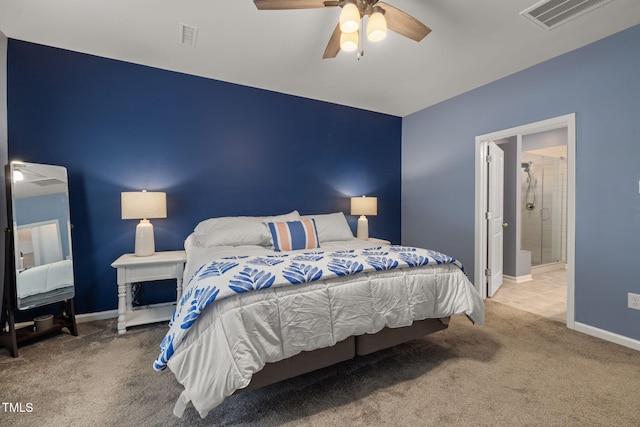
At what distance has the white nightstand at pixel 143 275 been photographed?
235 centimetres

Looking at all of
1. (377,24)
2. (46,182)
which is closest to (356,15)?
(377,24)

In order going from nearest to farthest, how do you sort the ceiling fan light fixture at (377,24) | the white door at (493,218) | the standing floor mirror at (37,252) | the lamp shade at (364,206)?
the ceiling fan light fixture at (377,24) → the standing floor mirror at (37,252) → the white door at (493,218) → the lamp shade at (364,206)

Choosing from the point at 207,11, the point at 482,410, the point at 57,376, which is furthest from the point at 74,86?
the point at 482,410

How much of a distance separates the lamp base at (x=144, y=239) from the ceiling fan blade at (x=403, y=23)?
2559 mm

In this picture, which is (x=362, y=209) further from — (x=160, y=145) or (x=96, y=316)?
(x=96, y=316)

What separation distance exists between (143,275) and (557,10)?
12.4ft

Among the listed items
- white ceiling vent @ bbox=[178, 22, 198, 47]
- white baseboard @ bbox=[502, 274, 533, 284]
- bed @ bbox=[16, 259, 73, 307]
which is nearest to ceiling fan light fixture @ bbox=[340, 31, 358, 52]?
white ceiling vent @ bbox=[178, 22, 198, 47]

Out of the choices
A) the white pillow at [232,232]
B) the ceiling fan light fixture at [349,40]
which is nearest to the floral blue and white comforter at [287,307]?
the white pillow at [232,232]

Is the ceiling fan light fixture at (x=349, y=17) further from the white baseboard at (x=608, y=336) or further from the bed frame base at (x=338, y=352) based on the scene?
the white baseboard at (x=608, y=336)

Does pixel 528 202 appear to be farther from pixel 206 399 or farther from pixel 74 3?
pixel 74 3

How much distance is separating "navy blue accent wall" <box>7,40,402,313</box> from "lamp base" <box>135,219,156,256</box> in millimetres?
297

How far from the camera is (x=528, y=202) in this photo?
16.3ft

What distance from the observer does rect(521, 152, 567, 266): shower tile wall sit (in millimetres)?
4859

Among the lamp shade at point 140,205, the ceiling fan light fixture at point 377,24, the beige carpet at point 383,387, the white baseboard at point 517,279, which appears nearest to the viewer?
→ the beige carpet at point 383,387
